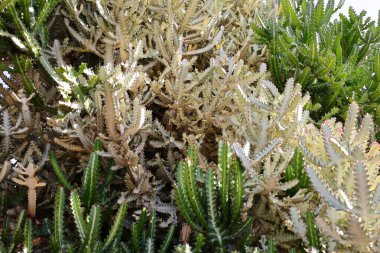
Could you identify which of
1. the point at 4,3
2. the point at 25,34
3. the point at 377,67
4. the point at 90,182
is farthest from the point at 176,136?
the point at 377,67

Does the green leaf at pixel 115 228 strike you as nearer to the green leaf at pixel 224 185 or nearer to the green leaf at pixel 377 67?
the green leaf at pixel 224 185

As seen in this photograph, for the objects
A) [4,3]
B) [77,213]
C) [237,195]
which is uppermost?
→ [4,3]

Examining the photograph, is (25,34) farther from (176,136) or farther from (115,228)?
(115,228)

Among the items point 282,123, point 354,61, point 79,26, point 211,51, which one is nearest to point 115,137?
point 282,123

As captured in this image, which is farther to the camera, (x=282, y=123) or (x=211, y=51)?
(x=211, y=51)

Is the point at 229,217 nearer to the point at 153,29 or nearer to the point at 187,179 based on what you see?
the point at 187,179

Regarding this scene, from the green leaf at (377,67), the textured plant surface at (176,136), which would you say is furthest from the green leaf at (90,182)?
the green leaf at (377,67)

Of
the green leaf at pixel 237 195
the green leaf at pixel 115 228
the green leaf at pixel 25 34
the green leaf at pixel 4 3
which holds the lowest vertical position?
the green leaf at pixel 115 228

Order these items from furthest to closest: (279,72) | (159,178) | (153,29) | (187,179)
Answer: (279,72) < (153,29) < (159,178) < (187,179)
